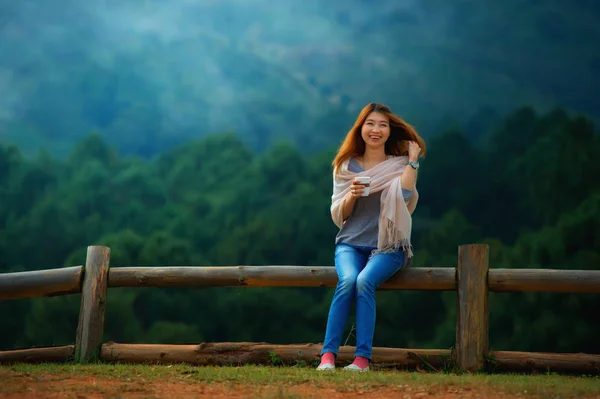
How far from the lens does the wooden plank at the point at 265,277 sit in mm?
5258

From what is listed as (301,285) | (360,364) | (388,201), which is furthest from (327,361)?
(388,201)

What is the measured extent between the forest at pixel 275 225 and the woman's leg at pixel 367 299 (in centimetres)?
1386

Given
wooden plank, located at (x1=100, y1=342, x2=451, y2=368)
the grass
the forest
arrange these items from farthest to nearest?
1. the forest
2. wooden plank, located at (x1=100, y1=342, x2=451, y2=368)
3. the grass

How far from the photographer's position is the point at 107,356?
5.67 metres

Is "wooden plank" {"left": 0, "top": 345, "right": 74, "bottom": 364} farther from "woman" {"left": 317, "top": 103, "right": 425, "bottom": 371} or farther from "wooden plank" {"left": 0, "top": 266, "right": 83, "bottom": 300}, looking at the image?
"woman" {"left": 317, "top": 103, "right": 425, "bottom": 371}

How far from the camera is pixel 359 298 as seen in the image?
15.7 feet

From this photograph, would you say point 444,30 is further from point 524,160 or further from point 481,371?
point 481,371

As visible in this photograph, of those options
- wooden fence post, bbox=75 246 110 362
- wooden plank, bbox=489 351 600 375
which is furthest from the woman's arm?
wooden fence post, bbox=75 246 110 362

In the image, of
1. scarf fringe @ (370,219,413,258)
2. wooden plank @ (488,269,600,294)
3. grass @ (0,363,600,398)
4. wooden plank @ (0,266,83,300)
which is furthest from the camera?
wooden plank @ (0,266,83,300)

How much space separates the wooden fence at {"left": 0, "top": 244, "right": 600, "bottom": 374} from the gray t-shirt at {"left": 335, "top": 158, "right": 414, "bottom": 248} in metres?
0.35

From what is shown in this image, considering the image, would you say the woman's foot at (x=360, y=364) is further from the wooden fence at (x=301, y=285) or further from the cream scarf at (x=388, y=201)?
the cream scarf at (x=388, y=201)

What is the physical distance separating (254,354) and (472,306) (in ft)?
5.26

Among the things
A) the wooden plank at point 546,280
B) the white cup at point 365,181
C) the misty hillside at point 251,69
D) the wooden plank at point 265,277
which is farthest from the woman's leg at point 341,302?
the misty hillside at point 251,69

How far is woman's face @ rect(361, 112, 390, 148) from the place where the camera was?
5.17 meters
